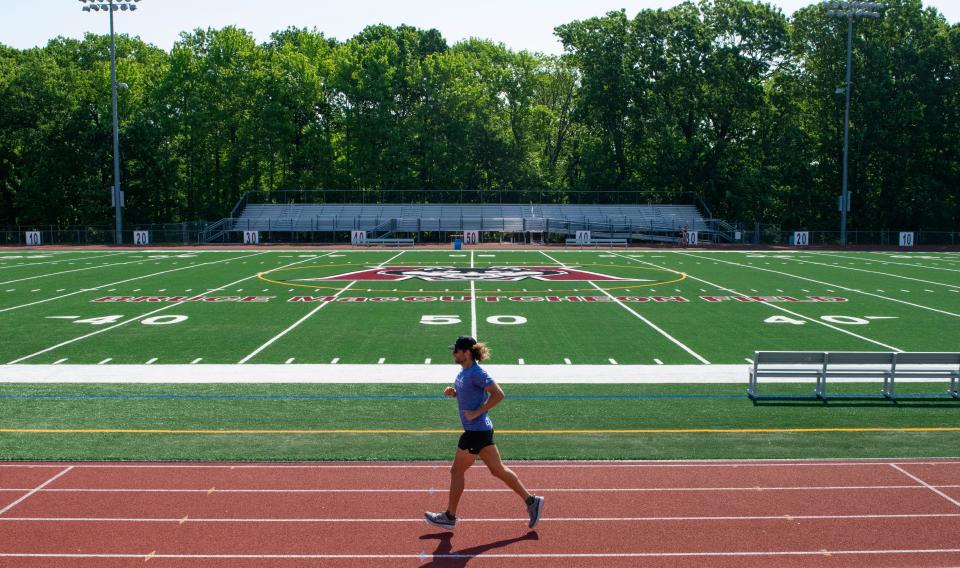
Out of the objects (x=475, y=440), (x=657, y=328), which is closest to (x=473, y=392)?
(x=475, y=440)


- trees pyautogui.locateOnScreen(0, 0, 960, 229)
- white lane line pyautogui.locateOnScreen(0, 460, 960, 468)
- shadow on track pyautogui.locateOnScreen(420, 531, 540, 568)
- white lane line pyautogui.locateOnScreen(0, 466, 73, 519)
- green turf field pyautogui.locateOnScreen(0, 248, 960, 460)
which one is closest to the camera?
shadow on track pyautogui.locateOnScreen(420, 531, 540, 568)

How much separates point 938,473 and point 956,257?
47.5 meters

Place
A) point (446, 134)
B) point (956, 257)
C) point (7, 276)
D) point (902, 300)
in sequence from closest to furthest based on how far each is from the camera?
1. point (902, 300)
2. point (7, 276)
3. point (956, 257)
4. point (446, 134)

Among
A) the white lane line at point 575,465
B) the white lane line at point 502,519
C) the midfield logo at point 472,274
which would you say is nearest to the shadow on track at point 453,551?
the white lane line at point 502,519

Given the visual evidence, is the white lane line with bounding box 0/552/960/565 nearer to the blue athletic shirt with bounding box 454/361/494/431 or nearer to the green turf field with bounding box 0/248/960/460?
the blue athletic shirt with bounding box 454/361/494/431

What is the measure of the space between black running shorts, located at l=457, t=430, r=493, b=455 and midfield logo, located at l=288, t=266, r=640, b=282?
2656 centimetres

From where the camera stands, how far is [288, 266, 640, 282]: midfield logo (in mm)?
Result: 36188

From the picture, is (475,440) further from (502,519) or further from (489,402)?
(502,519)

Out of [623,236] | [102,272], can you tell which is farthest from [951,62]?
[102,272]

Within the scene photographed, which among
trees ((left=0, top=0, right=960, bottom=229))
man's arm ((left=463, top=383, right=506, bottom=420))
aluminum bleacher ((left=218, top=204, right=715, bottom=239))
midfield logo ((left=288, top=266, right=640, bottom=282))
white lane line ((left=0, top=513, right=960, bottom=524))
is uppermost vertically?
trees ((left=0, top=0, right=960, bottom=229))

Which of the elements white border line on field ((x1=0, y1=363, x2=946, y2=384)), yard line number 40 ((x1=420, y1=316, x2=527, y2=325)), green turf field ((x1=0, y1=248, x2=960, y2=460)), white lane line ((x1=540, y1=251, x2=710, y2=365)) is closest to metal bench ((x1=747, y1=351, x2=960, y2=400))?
green turf field ((x1=0, y1=248, x2=960, y2=460))

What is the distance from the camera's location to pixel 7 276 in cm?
3725

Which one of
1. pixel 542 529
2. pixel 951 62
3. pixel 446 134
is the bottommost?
pixel 542 529

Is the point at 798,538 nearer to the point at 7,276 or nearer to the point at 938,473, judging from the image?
the point at 938,473
